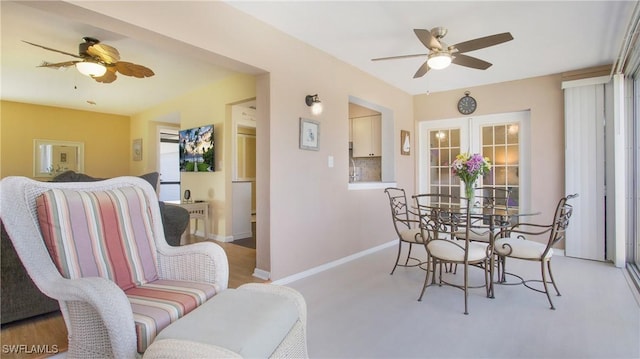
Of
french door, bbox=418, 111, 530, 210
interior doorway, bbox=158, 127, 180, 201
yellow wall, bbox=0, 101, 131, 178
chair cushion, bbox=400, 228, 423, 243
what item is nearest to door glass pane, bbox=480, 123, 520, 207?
french door, bbox=418, 111, 530, 210

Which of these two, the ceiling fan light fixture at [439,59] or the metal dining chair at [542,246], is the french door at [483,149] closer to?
the metal dining chair at [542,246]

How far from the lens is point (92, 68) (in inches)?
121

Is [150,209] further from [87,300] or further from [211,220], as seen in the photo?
[211,220]

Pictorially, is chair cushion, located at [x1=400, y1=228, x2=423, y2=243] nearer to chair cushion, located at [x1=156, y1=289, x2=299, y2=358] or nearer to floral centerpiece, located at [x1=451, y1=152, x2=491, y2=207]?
floral centerpiece, located at [x1=451, y1=152, x2=491, y2=207]

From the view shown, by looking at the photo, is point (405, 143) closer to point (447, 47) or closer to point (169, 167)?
point (447, 47)

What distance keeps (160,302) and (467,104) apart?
16.2 feet

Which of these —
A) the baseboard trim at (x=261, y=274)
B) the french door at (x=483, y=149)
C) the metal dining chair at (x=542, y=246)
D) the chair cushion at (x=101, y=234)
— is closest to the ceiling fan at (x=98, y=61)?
the chair cushion at (x=101, y=234)

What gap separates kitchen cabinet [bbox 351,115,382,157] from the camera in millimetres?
5383

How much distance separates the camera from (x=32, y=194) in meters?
1.45

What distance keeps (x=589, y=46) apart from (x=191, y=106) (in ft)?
17.9

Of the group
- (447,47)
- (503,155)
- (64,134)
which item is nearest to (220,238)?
(447,47)

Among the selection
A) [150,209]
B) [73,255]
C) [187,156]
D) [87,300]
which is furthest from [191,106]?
[87,300]

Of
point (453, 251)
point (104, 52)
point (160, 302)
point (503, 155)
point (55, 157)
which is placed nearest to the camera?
point (160, 302)

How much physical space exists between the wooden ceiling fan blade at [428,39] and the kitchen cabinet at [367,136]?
2.60 meters
